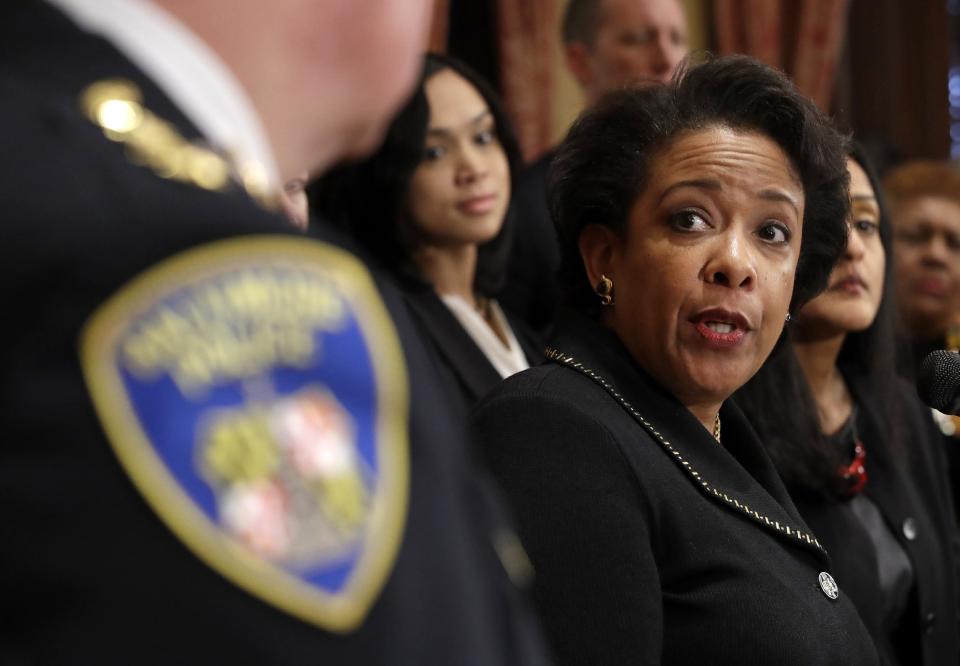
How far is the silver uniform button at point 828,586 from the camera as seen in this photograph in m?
1.92

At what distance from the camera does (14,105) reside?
0.61 meters

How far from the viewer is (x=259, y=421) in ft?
1.91

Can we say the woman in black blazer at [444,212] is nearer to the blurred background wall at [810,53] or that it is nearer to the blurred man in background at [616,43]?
the blurred man in background at [616,43]

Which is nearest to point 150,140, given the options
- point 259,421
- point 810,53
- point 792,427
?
point 259,421

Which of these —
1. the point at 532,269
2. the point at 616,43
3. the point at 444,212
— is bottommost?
the point at 532,269

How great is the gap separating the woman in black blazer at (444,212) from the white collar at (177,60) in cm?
233

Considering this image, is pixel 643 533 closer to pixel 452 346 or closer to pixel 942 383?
pixel 942 383

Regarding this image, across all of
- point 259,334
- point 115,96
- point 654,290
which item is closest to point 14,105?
point 115,96

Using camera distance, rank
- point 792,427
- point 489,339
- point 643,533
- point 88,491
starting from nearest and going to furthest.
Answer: point 88,491
point 643,533
point 792,427
point 489,339

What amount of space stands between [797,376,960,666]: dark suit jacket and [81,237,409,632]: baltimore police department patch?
6.76 ft

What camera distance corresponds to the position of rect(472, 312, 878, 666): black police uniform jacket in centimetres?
166

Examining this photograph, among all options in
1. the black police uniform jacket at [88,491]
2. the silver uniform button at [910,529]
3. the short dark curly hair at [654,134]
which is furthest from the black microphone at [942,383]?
the black police uniform jacket at [88,491]

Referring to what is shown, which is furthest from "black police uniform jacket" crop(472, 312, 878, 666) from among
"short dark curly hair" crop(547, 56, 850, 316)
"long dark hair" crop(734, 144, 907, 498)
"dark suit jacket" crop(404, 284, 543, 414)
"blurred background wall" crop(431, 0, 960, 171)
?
"blurred background wall" crop(431, 0, 960, 171)

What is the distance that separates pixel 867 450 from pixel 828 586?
1008 millimetres
